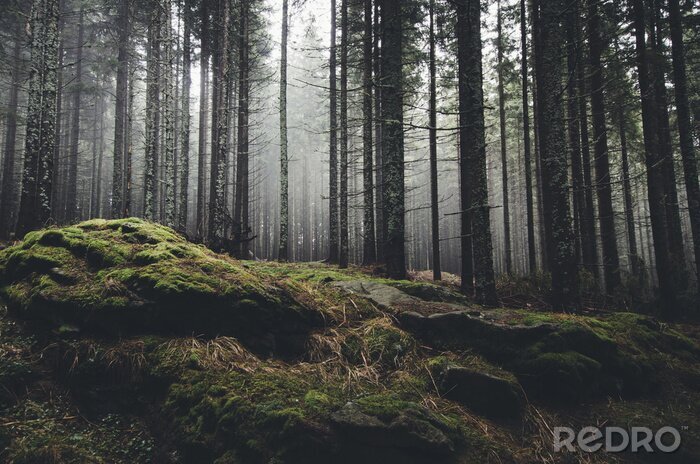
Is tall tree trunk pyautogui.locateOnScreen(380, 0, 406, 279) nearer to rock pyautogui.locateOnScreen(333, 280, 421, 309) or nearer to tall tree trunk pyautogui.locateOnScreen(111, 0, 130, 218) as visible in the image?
rock pyautogui.locateOnScreen(333, 280, 421, 309)

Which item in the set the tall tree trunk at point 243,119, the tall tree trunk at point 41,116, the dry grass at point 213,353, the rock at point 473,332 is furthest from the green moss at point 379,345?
the tall tree trunk at point 243,119

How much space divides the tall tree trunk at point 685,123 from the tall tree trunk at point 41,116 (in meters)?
19.8

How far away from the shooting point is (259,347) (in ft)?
12.6

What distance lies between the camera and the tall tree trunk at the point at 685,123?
11250mm

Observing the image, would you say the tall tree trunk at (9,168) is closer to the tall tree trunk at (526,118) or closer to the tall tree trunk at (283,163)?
the tall tree trunk at (283,163)

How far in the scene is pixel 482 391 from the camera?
352cm

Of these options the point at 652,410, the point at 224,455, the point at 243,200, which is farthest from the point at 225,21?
the point at 652,410

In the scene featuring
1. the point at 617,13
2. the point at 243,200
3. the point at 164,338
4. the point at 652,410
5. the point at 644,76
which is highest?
the point at 617,13

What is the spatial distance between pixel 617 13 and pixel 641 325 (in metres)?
14.2

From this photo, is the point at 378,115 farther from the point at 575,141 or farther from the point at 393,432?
the point at 393,432

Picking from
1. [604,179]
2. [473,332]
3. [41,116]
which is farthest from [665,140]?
[41,116]

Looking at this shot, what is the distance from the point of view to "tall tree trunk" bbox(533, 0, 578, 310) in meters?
7.10

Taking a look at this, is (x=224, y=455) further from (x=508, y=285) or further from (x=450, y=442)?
(x=508, y=285)

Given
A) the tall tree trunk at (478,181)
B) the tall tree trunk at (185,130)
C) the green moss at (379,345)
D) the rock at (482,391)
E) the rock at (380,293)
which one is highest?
the tall tree trunk at (185,130)
